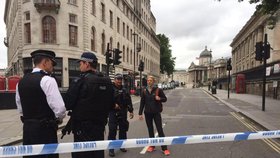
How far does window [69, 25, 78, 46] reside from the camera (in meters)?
33.1

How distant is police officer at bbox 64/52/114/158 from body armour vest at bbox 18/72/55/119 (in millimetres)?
390

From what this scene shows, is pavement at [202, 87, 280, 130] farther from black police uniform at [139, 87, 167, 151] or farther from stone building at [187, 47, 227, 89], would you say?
stone building at [187, 47, 227, 89]

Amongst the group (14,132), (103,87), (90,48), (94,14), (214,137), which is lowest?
(14,132)

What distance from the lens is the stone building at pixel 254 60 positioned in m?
29.8

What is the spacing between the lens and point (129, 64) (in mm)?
53125

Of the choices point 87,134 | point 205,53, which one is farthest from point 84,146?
point 205,53

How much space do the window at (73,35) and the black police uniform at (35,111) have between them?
98.9 feet

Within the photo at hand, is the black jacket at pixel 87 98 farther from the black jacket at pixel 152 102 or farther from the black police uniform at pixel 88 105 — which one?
the black jacket at pixel 152 102

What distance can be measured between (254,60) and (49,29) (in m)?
31.4

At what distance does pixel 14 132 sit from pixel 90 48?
2607 cm

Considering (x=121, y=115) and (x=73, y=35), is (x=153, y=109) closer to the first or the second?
(x=121, y=115)

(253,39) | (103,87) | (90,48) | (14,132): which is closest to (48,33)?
(90,48)

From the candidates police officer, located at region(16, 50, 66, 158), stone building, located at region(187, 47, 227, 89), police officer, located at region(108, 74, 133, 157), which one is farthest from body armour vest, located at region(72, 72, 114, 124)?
stone building, located at region(187, 47, 227, 89)

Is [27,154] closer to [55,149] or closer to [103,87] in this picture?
[55,149]
